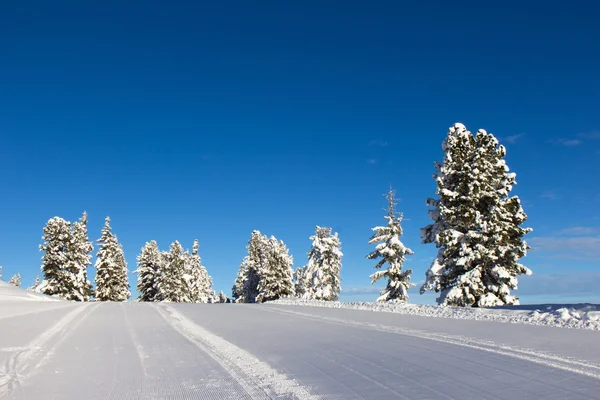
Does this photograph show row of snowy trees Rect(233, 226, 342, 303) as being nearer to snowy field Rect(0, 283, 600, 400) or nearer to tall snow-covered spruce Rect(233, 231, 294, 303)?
tall snow-covered spruce Rect(233, 231, 294, 303)

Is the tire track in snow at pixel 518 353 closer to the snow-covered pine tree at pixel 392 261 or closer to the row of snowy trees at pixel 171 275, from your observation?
the snow-covered pine tree at pixel 392 261

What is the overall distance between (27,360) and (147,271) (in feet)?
232

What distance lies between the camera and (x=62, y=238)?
53594mm

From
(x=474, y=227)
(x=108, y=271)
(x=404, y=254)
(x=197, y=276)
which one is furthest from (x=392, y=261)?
(x=197, y=276)

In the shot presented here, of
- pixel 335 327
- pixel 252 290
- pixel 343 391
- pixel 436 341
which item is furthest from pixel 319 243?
pixel 343 391

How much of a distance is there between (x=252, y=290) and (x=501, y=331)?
196 ft

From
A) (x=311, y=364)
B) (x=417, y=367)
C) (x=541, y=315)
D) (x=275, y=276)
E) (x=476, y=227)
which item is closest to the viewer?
(x=417, y=367)

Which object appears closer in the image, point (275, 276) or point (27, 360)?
point (27, 360)

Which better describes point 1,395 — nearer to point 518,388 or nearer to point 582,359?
point 518,388

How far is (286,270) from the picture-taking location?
59781 mm

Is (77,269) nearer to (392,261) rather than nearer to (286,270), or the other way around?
(286,270)

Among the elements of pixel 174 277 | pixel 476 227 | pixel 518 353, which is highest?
pixel 476 227

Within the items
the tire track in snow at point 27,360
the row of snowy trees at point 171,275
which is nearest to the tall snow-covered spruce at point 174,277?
the row of snowy trees at point 171,275

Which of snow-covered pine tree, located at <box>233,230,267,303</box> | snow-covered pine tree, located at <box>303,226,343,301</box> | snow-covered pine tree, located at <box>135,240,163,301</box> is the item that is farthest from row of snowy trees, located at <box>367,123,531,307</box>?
snow-covered pine tree, located at <box>135,240,163,301</box>
